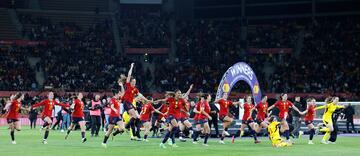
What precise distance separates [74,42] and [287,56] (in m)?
18.6

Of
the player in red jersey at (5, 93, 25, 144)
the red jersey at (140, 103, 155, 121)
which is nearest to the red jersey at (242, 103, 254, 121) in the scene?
the red jersey at (140, 103, 155, 121)

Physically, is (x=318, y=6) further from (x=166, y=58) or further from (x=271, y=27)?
(x=166, y=58)

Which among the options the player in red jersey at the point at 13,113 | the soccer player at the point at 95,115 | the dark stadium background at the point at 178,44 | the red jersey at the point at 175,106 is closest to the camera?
the red jersey at the point at 175,106

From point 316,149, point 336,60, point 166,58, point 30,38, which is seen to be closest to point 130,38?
point 166,58

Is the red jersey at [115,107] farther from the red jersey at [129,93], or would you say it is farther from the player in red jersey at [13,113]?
the player in red jersey at [13,113]

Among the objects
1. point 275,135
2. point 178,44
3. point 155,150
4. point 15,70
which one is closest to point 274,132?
point 275,135

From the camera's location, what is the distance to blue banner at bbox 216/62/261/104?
40.8m

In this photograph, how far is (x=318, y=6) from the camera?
7012 centimetres

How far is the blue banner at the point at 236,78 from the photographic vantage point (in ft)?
134

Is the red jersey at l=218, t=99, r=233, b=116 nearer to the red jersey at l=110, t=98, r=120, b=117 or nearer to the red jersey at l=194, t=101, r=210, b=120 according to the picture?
the red jersey at l=194, t=101, r=210, b=120

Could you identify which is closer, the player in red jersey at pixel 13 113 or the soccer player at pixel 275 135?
the soccer player at pixel 275 135

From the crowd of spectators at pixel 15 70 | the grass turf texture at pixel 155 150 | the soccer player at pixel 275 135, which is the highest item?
the crowd of spectators at pixel 15 70

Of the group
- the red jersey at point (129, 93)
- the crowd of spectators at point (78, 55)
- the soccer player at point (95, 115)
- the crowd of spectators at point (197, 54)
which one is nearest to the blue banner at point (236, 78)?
the soccer player at point (95, 115)

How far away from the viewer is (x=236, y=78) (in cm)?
4259
